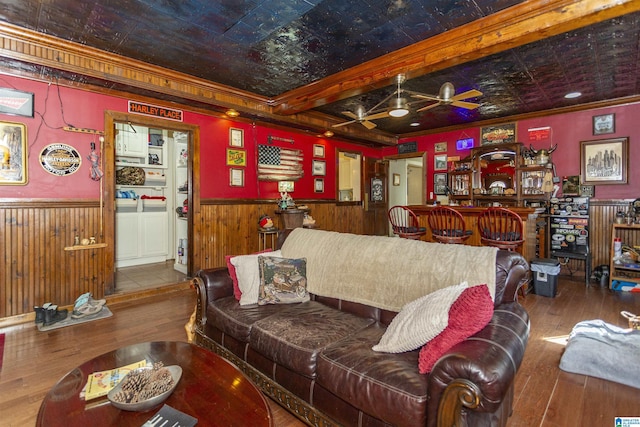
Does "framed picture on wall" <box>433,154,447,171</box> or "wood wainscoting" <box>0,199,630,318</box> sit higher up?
"framed picture on wall" <box>433,154,447,171</box>

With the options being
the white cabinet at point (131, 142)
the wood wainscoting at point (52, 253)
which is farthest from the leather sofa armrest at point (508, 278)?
the white cabinet at point (131, 142)

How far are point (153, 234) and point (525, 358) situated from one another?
235 inches

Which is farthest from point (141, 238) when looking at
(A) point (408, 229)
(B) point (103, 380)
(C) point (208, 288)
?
(B) point (103, 380)

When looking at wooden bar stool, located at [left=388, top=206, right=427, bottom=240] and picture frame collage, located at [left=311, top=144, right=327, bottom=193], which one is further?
picture frame collage, located at [left=311, top=144, right=327, bottom=193]

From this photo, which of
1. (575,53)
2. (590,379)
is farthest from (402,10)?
(590,379)

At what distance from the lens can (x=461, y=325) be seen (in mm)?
1394

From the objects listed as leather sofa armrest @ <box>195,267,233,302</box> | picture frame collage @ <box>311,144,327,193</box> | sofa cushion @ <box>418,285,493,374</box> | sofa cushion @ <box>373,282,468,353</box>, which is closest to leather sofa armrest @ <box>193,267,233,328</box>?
leather sofa armrest @ <box>195,267,233,302</box>

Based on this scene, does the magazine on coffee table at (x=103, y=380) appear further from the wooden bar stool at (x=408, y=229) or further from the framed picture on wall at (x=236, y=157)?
the framed picture on wall at (x=236, y=157)

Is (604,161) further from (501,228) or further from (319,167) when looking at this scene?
(319,167)

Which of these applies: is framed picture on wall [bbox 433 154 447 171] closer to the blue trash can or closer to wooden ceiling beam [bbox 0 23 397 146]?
the blue trash can

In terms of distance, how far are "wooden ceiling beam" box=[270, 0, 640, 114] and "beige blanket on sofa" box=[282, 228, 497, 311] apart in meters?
2.00

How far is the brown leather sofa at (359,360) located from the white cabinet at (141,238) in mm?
3936

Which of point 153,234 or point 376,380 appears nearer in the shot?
point 376,380

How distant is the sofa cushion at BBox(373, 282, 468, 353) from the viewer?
1472 mm
